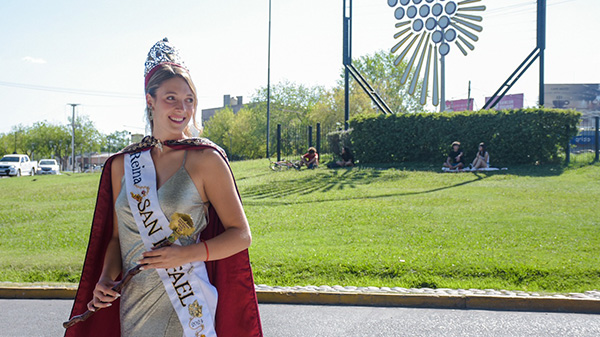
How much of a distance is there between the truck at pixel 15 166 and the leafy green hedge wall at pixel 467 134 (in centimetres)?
2910

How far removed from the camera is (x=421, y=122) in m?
21.1

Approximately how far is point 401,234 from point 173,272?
288 inches

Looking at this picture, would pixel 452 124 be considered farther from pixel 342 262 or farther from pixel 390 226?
pixel 342 262

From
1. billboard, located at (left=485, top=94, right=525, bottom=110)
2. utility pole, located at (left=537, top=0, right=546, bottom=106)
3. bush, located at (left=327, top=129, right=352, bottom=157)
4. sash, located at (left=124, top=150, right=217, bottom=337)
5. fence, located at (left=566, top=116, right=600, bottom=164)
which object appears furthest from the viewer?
billboard, located at (left=485, top=94, right=525, bottom=110)

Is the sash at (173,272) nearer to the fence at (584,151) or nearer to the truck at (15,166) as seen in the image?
the fence at (584,151)

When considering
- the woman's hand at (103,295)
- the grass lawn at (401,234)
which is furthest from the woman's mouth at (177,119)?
the grass lawn at (401,234)

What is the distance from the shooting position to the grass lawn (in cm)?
685

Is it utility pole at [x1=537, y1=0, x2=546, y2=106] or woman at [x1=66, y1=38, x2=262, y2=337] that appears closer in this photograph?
woman at [x1=66, y1=38, x2=262, y2=337]

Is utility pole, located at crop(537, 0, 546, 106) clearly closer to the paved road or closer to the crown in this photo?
the paved road

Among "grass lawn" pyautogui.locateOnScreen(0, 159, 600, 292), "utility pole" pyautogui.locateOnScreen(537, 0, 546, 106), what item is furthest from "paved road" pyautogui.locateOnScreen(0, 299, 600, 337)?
"utility pole" pyautogui.locateOnScreen(537, 0, 546, 106)

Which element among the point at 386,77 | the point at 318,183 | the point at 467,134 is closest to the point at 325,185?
the point at 318,183

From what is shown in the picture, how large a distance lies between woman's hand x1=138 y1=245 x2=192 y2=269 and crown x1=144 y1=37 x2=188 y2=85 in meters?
0.74

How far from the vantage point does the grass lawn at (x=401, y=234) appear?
6.85m

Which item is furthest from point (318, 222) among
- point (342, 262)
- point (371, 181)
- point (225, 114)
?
point (225, 114)
